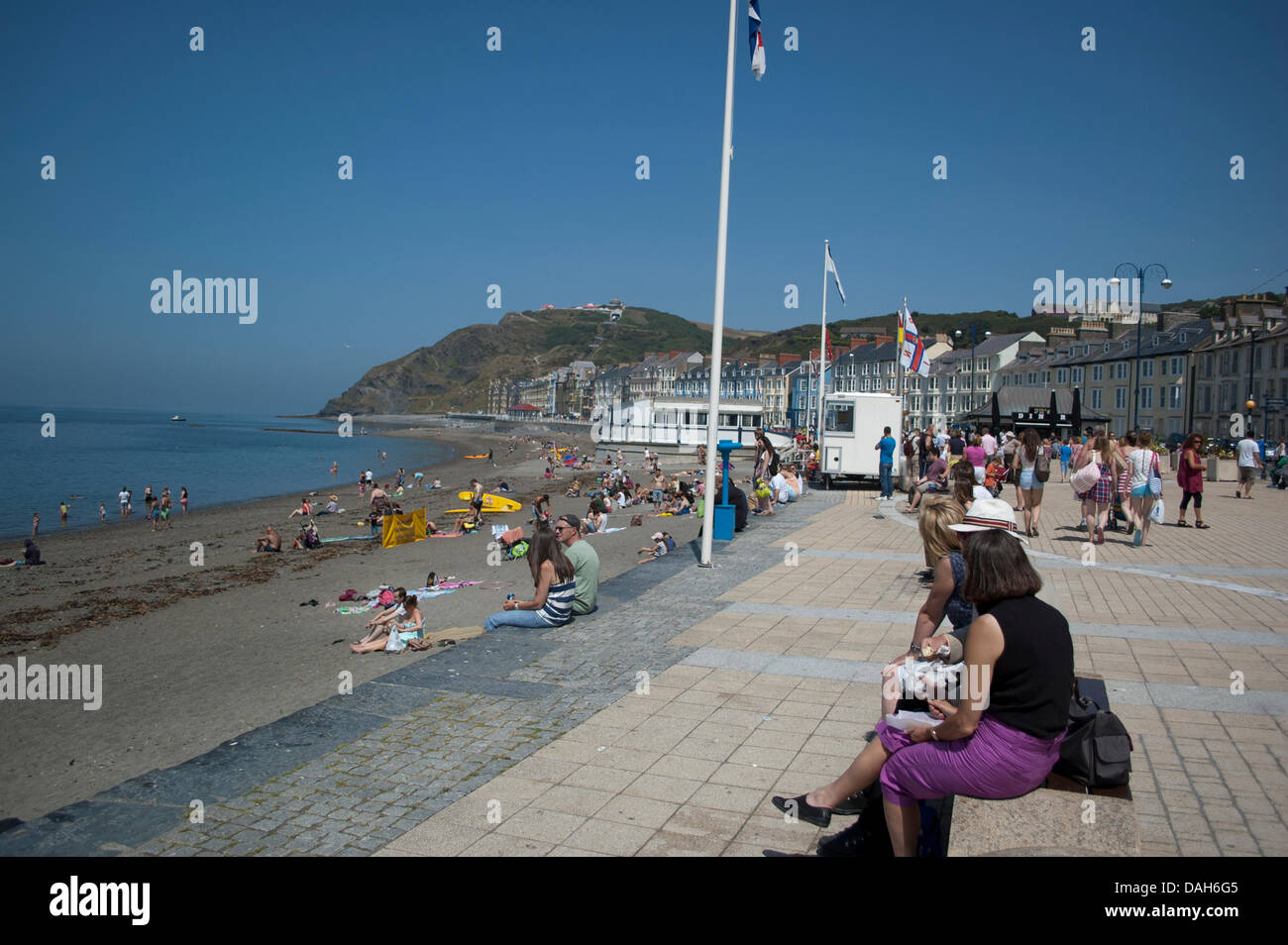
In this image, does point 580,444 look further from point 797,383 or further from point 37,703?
point 37,703

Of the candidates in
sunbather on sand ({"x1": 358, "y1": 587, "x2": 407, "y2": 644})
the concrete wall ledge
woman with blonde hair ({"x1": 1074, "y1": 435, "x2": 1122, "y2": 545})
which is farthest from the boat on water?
the concrete wall ledge

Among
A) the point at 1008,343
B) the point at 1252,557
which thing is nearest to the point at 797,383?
the point at 1008,343

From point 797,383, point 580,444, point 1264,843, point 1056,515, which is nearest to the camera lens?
point 1264,843

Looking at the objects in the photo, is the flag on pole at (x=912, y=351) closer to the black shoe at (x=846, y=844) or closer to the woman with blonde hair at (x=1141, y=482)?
the woman with blonde hair at (x=1141, y=482)

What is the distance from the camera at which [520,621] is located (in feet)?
26.0

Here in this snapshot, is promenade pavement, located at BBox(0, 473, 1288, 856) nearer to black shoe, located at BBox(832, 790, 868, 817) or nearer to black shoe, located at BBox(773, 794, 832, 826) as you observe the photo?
black shoe, located at BBox(773, 794, 832, 826)

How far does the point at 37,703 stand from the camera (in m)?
8.47

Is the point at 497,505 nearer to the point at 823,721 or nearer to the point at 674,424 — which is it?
the point at 823,721

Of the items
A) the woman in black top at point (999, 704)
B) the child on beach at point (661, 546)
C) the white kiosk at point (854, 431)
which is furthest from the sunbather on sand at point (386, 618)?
the white kiosk at point (854, 431)

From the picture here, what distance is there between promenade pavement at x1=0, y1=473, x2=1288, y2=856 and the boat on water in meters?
41.4

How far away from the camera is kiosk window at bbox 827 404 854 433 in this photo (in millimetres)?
22328

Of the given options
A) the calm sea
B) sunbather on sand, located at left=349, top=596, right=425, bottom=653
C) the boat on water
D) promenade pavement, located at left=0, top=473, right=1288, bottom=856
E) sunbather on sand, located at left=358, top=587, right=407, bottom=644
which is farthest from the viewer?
the boat on water

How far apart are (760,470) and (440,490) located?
22309 mm

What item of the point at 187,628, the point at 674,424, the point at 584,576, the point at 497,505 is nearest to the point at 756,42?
the point at 584,576
